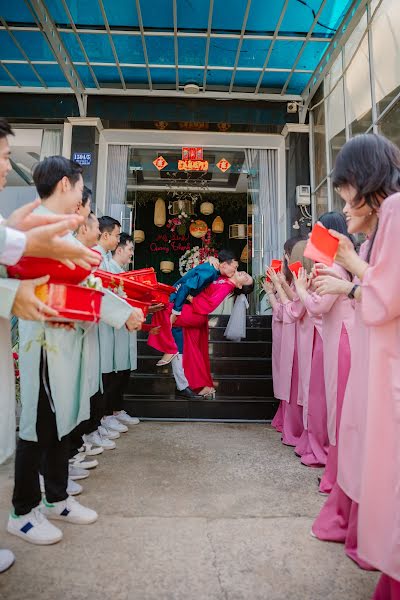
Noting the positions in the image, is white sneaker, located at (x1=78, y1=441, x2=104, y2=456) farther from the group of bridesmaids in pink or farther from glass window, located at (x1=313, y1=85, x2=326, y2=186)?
glass window, located at (x1=313, y1=85, x2=326, y2=186)

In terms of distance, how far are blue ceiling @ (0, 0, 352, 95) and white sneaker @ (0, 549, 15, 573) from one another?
5574 mm

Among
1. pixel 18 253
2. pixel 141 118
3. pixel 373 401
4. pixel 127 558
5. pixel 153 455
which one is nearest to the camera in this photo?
pixel 18 253

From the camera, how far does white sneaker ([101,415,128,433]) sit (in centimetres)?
403

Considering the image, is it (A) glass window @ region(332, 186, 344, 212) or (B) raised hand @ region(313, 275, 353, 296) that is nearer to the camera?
(B) raised hand @ region(313, 275, 353, 296)

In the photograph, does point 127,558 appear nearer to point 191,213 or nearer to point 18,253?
point 18,253

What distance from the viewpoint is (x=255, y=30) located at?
5691 millimetres

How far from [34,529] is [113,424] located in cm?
206

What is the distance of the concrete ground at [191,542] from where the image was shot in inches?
65.0

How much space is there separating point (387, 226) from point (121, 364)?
2.92m

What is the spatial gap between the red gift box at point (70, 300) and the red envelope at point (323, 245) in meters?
0.84

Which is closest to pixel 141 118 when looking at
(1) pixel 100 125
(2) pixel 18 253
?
(1) pixel 100 125

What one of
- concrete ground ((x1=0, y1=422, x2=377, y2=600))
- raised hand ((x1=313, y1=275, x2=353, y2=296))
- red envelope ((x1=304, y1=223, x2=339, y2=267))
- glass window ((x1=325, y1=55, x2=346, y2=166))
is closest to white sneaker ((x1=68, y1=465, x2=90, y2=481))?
concrete ground ((x1=0, y1=422, x2=377, y2=600))

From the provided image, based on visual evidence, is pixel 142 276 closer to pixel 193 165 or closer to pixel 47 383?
pixel 47 383

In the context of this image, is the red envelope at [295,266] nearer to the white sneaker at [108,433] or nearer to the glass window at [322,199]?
the white sneaker at [108,433]
